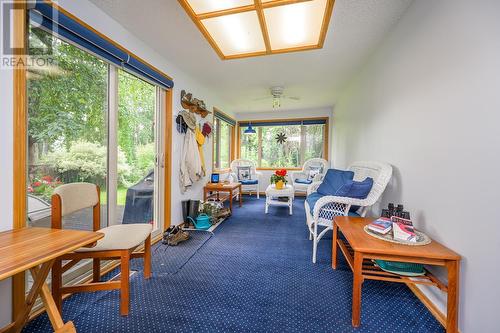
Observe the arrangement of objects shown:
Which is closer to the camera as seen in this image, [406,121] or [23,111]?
[23,111]

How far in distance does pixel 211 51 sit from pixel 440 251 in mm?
2786

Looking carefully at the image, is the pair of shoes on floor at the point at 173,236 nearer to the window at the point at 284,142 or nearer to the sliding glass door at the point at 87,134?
the sliding glass door at the point at 87,134

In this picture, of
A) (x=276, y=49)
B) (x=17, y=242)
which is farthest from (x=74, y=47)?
(x=276, y=49)

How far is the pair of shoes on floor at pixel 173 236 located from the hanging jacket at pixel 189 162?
0.66 meters

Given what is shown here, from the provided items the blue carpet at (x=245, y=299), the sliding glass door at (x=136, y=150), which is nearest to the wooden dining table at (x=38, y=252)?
the blue carpet at (x=245, y=299)

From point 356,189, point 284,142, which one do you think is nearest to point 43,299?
point 356,189

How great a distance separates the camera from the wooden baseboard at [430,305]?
1271mm

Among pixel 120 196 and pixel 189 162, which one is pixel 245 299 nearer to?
pixel 120 196

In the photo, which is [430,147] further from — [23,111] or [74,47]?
[74,47]

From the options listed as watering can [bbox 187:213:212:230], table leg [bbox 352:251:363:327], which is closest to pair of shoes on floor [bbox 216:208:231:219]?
watering can [bbox 187:213:212:230]

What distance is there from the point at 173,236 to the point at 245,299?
1.30 m

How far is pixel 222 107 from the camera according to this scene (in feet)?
15.2

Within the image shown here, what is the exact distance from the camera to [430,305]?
139 centimetres

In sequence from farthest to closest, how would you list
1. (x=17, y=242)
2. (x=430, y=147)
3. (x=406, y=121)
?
(x=406, y=121) → (x=430, y=147) → (x=17, y=242)
